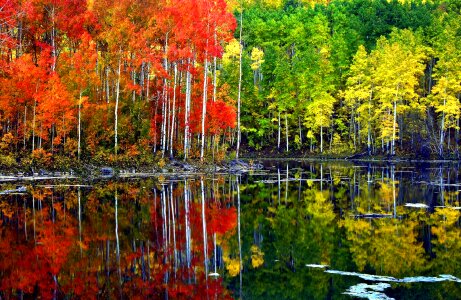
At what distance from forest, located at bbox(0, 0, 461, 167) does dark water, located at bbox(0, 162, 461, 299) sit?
27.7 ft

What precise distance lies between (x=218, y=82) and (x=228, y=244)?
153ft

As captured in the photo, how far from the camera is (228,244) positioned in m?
15.8

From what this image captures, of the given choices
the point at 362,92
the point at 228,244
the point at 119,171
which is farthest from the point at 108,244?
the point at 362,92

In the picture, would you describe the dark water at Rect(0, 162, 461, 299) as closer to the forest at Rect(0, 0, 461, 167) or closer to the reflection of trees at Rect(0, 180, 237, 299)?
the reflection of trees at Rect(0, 180, 237, 299)

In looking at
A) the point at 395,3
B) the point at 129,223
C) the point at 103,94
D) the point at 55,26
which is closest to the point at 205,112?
the point at 103,94

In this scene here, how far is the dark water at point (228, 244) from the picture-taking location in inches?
460

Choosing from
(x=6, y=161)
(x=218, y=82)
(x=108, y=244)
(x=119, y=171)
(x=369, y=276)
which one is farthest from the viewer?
(x=218, y=82)

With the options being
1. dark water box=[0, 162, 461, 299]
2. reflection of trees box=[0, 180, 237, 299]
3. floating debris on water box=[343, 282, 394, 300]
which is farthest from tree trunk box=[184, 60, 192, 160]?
floating debris on water box=[343, 282, 394, 300]

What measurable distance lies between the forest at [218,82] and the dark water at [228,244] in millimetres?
8428

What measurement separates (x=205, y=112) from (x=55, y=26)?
1236cm

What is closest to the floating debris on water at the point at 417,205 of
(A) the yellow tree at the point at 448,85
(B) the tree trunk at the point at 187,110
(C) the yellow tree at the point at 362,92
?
(B) the tree trunk at the point at 187,110

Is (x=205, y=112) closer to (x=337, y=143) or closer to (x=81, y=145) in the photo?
(x=81, y=145)

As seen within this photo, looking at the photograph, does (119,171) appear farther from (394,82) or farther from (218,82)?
(394,82)

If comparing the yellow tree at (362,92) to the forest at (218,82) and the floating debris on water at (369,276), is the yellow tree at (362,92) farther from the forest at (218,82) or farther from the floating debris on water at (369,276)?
the floating debris on water at (369,276)
